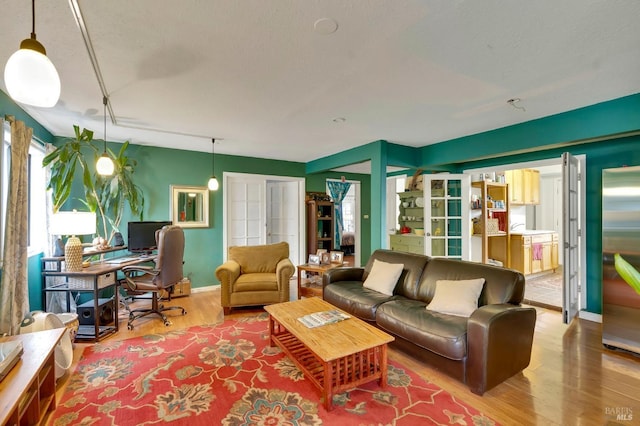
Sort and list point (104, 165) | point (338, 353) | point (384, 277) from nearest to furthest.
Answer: point (338, 353)
point (104, 165)
point (384, 277)

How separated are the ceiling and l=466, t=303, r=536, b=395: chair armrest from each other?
1856 millimetres

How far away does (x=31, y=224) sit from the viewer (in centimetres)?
347

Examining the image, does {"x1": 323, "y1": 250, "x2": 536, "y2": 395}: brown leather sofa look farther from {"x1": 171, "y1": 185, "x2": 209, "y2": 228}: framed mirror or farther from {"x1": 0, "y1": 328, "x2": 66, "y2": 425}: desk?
{"x1": 171, "y1": 185, "x2": 209, "y2": 228}: framed mirror

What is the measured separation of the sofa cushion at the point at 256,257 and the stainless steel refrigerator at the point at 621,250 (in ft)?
12.4

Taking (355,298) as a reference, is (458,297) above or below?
above

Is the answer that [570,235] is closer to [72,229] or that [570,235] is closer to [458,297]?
[458,297]

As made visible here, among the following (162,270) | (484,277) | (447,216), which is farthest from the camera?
(447,216)

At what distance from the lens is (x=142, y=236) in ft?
13.8

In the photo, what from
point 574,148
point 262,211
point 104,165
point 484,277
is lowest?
point 484,277

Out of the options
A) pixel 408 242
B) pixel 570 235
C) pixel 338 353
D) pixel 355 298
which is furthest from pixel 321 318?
pixel 408 242

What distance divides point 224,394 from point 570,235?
3957 millimetres

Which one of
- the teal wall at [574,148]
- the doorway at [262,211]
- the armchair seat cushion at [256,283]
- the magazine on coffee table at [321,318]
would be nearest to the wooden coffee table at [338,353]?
the magazine on coffee table at [321,318]

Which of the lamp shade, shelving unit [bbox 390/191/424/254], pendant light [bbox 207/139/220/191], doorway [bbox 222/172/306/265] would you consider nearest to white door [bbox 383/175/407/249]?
shelving unit [bbox 390/191/424/254]

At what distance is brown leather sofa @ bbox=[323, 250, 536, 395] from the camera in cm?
203
